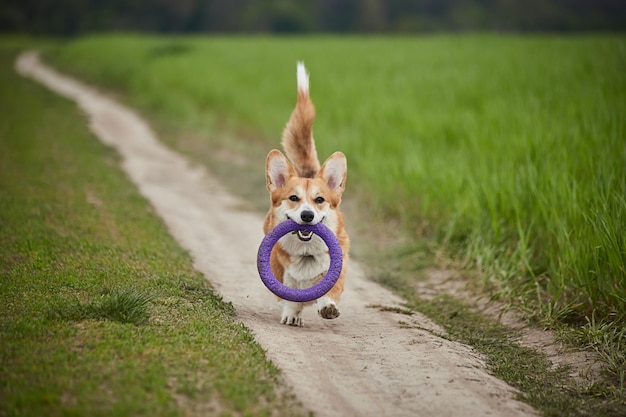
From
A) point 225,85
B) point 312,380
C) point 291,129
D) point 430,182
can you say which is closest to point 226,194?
point 430,182

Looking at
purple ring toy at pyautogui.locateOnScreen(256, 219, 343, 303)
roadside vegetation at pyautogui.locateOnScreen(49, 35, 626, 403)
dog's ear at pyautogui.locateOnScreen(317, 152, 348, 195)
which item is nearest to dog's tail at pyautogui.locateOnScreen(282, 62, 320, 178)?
dog's ear at pyautogui.locateOnScreen(317, 152, 348, 195)

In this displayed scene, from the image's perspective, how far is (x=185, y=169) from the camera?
10.8 metres

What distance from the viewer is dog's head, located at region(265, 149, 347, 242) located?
4535mm

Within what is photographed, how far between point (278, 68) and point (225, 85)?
2.96 meters

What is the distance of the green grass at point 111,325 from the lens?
3.16m

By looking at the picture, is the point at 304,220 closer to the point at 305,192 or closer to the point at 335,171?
the point at 305,192

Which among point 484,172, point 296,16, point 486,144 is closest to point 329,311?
point 484,172

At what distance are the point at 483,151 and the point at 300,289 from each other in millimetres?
4167

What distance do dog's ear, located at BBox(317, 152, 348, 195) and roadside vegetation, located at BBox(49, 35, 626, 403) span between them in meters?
1.70

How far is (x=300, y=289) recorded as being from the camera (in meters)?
4.68

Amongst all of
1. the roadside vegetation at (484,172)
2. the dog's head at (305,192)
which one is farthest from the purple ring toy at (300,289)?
the roadside vegetation at (484,172)

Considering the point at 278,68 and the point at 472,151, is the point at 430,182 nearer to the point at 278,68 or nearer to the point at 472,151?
the point at 472,151

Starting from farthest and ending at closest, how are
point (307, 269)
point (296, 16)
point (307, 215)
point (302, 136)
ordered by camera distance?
point (296, 16)
point (302, 136)
point (307, 269)
point (307, 215)

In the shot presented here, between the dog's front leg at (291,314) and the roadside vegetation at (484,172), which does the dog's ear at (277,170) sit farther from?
the roadside vegetation at (484,172)
